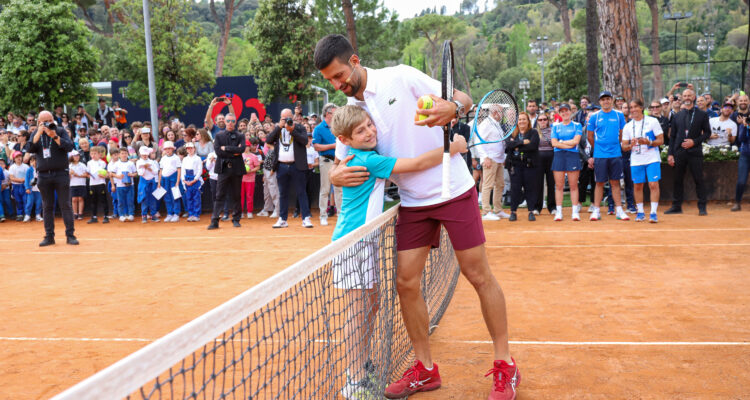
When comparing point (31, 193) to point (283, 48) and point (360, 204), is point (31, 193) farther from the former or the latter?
point (283, 48)

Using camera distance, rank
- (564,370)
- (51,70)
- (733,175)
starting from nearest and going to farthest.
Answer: (564,370) → (733,175) → (51,70)

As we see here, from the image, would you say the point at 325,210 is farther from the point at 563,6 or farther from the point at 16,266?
the point at 563,6

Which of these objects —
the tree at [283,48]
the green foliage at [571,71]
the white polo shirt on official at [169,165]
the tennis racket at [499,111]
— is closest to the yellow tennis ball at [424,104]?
the tennis racket at [499,111]

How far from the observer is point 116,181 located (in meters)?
14.2

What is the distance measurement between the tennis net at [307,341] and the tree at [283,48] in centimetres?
3161

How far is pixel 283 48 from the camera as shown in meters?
36.1

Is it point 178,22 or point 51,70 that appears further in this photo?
point 178,22

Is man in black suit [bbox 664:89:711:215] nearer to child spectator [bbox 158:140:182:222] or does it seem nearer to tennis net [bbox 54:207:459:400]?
tennis net [bbox 54:207:459:400]

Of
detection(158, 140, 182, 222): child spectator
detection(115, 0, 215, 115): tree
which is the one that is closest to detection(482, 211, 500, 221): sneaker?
detection(158, 140, 182, 222): child spectator

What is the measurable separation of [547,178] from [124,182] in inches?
360

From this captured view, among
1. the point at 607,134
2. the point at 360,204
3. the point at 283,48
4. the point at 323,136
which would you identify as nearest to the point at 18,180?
the point at 323,136

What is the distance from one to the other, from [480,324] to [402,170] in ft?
7.82

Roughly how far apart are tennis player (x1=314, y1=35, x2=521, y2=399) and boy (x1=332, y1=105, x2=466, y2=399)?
0.27 feet

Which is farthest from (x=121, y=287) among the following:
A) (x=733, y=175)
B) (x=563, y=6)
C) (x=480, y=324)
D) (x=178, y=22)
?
(x=563, y=6)
